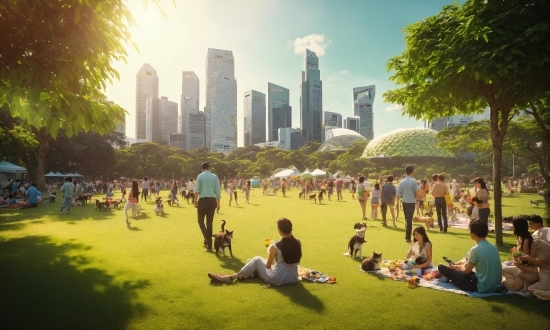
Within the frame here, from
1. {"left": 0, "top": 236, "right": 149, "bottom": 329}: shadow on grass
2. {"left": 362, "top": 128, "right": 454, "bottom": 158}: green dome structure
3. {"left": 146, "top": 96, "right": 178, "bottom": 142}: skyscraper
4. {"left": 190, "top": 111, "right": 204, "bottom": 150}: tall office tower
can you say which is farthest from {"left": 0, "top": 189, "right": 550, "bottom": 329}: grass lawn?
{"left": 146, "top": 96, "right": 178, "bottom": 142}: skyscraper

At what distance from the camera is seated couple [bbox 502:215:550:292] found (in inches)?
190

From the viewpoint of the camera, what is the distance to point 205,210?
8.13m

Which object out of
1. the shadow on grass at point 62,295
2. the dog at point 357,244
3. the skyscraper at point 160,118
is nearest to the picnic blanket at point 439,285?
the dog at point 357,244

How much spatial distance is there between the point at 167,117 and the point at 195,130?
2687cm

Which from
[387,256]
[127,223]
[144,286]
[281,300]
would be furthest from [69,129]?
[127,223]

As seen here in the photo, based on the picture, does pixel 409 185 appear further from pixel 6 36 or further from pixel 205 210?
pixel 6 36

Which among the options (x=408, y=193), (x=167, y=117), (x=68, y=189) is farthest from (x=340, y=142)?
(x=167, y=117)

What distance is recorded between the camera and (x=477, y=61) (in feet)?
20.9

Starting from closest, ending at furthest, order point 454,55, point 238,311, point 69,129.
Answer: point 238,311 < point 69,129 < point 454,55

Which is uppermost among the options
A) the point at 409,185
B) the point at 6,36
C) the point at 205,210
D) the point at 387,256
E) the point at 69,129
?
the point at 6,36

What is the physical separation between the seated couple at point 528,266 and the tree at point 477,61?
9.99 ft

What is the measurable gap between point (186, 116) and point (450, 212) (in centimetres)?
Result: 19142

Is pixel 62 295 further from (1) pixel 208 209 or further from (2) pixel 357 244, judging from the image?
(2) pixel 357 244

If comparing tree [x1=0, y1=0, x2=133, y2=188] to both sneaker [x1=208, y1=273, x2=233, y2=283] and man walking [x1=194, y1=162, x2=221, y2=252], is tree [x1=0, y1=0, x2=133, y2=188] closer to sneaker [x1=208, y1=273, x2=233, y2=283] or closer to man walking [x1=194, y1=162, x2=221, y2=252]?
man walking [x1=194, y1=162, x2=221, y2=252]
